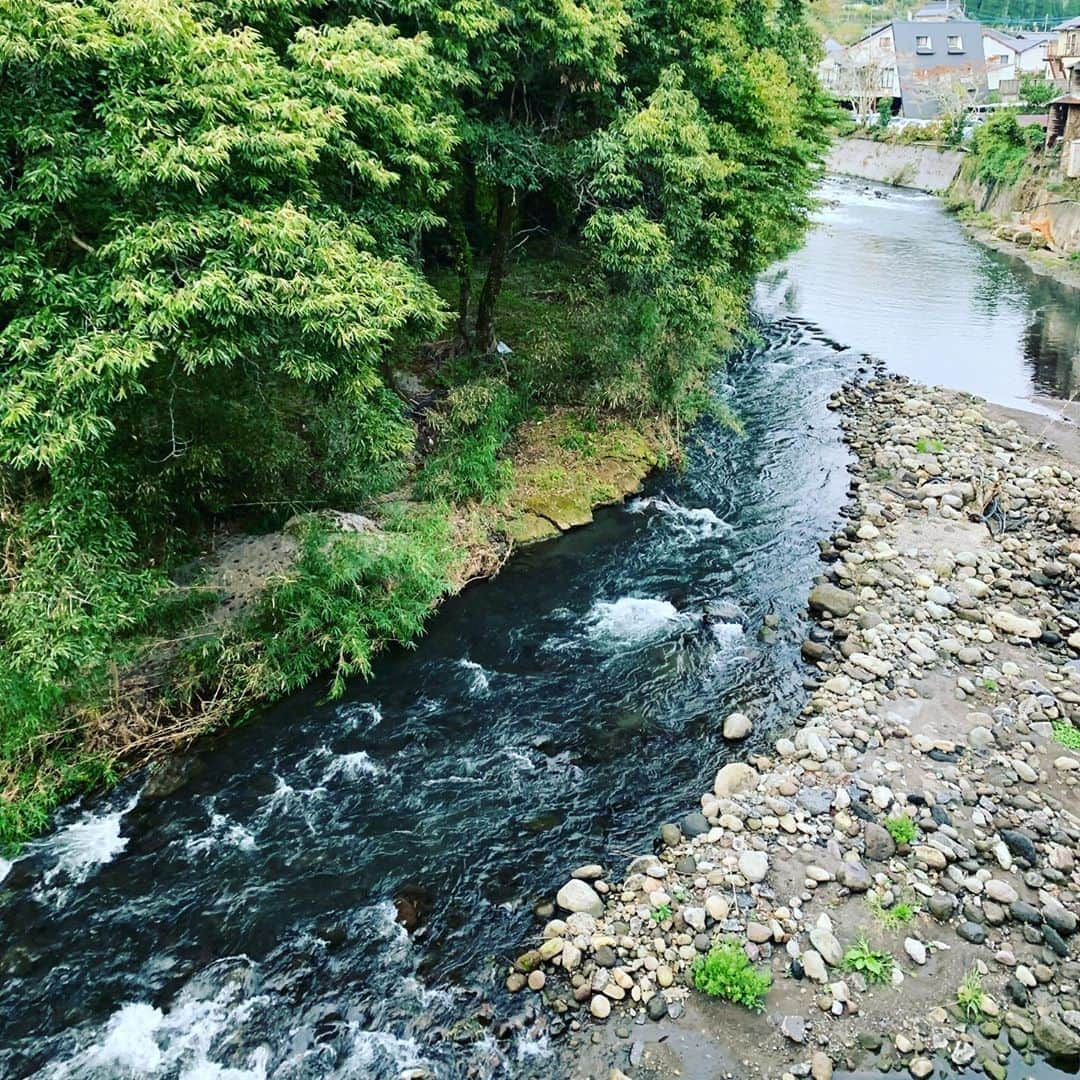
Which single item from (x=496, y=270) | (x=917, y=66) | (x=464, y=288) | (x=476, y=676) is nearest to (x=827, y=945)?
(x=476, y=676)

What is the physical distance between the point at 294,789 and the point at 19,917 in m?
2.79

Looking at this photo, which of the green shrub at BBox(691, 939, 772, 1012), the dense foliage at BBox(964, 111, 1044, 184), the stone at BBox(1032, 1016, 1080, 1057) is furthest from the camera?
the dense foliage at BBox(964, 111, 1044, 184)

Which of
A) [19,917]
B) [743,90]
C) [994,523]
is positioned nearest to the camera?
[19,917]

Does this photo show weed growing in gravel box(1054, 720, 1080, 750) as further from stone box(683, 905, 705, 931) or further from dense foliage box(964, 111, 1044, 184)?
dense foliage box(964, 111, 1044, 184)

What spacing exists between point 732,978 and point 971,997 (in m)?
2.00

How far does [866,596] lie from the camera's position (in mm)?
12414

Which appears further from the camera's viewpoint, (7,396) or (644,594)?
(644,594)

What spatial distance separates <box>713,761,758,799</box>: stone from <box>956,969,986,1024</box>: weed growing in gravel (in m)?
2.76

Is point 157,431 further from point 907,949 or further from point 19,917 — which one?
point 907,949

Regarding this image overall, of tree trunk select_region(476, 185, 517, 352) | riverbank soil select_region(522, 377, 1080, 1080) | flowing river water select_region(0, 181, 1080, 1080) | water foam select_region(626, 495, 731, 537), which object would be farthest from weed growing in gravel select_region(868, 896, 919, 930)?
tree trunk select_region(476, 185, 517, 352)

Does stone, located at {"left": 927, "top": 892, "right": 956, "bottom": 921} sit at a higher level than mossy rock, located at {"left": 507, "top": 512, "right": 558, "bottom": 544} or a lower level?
lower

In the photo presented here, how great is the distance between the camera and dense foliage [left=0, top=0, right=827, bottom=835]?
677 centimetres

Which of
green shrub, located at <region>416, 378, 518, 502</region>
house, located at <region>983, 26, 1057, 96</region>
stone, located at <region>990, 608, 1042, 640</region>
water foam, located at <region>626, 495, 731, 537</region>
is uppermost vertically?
house, located at <region>983, 26, 1057, 96</region>

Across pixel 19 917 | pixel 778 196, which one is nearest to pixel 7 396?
pixel 19 917
